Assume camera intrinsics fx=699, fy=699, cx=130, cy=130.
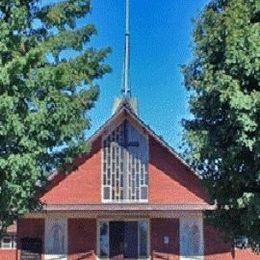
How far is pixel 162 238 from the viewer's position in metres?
28.4

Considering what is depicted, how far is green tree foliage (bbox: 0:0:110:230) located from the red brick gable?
10731 millimetres

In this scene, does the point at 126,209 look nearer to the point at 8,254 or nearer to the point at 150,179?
the point at 150,179

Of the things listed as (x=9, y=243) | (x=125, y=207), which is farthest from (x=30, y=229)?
(x=125, y=207)

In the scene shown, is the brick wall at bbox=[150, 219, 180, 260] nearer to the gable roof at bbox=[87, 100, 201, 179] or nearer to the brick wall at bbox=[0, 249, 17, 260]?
the gable roof at bbox=[87, 100, 201, 179]

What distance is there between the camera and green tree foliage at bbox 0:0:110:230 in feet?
51.2

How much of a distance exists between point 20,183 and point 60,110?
1.95 m

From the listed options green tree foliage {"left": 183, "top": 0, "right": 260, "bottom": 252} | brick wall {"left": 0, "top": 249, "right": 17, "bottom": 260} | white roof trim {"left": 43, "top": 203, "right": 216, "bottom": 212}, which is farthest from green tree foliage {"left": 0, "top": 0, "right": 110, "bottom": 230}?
brick wall {"left": 0, "top": 249, "right": 17, "bottom": 260}

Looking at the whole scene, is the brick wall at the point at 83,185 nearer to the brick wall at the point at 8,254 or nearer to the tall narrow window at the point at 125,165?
the tall narrow window at the point at 125,165

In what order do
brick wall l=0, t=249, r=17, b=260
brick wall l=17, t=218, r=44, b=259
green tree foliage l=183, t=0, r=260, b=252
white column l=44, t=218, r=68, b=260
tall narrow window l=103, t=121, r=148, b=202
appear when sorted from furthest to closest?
brick wall l=0, t=249, r=17, b=260
brick wall l=17, t=218, r=44, b=259
tall narrow window l=103, t=121, r=148, b=202
white column l=44, t=218, r=68, b=260
green tree foliage l=183, t=0, r=260, b=252

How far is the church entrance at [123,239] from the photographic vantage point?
93.4 feet

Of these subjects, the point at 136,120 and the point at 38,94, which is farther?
the point at 136,120

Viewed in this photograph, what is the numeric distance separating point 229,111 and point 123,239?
49.1 feet

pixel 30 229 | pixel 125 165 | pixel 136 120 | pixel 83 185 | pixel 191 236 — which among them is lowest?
pixel 191 236

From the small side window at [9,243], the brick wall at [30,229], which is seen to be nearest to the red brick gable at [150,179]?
the brick wall at [30,229]
